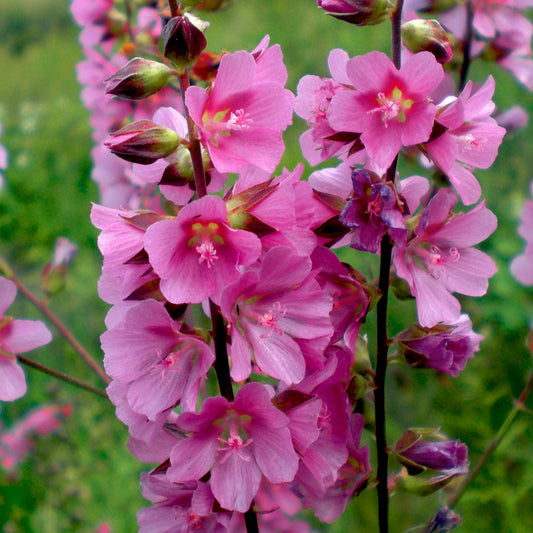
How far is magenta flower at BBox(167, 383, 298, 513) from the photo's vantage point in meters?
0.42

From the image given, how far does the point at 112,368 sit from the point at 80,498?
0.85 m

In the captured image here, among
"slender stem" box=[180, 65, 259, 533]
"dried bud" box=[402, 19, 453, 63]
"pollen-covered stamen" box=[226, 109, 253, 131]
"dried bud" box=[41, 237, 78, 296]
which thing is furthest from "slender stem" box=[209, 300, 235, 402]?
"dried bud" box=[41, 237, 78, 296]


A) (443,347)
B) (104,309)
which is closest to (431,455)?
(443,347)

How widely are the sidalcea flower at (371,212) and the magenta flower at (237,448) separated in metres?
0.11

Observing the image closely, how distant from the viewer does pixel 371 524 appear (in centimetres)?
104

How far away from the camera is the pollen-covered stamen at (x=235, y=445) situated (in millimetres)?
432

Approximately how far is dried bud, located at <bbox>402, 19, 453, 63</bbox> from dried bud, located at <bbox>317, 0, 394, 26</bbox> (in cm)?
2

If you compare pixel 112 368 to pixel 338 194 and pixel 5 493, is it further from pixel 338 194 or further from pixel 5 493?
pixel 5 493

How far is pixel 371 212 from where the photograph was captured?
44 centimetres

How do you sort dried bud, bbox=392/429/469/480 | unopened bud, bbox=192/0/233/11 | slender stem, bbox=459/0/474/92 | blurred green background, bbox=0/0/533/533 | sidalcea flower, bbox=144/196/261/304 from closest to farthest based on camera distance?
1. sidalcea flower, bbox=144/196/261/304
2. dried bud, bbox=392/429/469/480
3. unopened bud, bbox=192/0/233/11
4. slender stem, bbox=459/0/474/92
5. blurred green background, bbox=0/0/533/533

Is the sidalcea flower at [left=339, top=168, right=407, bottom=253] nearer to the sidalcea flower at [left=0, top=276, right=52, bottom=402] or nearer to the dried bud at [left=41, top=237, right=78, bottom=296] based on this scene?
the sidalcea flower at [left=0, top=276, right=52, bottom=402]

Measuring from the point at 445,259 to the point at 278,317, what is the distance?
130 millimetres

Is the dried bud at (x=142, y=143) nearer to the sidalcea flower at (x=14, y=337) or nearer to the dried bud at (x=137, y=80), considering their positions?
the dried bud at (x=137, y=80)

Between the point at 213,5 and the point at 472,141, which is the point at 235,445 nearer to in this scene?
the point at 472,141
